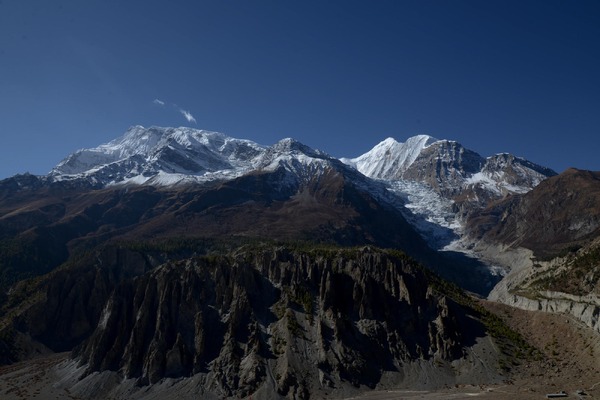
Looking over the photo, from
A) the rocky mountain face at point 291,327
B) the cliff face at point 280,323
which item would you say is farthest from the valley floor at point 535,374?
the cliff face at point 280,323

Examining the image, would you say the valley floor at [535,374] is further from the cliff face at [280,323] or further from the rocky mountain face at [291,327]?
the cliff face at [280,323]

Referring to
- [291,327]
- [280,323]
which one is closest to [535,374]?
[291,327]

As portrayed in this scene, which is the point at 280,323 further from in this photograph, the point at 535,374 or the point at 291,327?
the point at 535,374

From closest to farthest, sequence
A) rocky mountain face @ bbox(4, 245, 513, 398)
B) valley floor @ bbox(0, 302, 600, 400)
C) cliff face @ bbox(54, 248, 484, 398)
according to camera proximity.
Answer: valley floor @ bbox(0, 302, 600, 400) < rocky mountain face @ bbox(4, 245, 513, 398) < cliff face @ bbox(54, 248, 484, 398)

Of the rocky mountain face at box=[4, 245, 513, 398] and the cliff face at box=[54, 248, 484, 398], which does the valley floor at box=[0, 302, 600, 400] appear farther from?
the cliff face at box=[54, 248, 484, 398]

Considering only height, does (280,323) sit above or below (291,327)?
above

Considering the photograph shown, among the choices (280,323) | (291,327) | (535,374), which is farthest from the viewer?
(280,323)

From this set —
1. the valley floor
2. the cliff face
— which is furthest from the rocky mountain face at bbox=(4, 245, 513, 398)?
the valley floor
